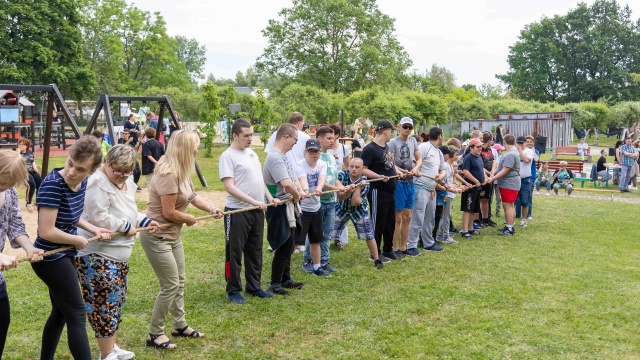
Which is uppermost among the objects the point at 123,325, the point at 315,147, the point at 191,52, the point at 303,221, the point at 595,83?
the point at 191,52

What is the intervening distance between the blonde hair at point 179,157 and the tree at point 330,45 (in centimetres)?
4513

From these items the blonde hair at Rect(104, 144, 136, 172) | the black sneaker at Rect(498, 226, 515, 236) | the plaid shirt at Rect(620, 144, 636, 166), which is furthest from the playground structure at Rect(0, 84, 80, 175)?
the plaid shirt at Rect(620, 144, 636, 166)

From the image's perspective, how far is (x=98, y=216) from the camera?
448 centimetres

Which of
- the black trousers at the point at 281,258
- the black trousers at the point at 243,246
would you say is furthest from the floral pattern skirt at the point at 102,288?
the black trousers at the point at 281,258

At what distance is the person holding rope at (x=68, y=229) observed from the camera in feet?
13.5

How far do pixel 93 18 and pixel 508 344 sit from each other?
54599 mm

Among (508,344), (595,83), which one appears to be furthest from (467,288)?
(595,83)

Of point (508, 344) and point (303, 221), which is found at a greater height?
point (303, 221)

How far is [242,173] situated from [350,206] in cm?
239

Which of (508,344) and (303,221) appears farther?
(303,221)

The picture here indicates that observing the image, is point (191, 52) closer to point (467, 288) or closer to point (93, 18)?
point (93, 18)

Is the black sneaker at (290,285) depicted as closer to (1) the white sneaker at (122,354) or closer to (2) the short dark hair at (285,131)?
(2) the short dark hair at (285,131)

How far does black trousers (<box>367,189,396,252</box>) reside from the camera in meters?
8.55

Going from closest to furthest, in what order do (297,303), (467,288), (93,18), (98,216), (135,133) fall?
1. (98,216)
2. (297,303)
3. (467,288)
4. (135,133)
5. (93,18)
